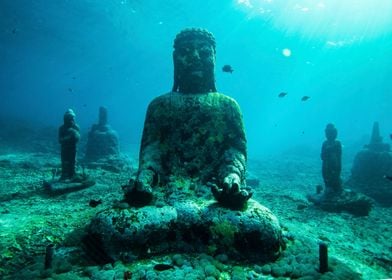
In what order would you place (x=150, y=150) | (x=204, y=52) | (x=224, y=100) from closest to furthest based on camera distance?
(x=150, y=150)
(x=224, y=100)
(x=204, y=52)

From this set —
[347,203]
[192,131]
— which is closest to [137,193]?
[192,131]

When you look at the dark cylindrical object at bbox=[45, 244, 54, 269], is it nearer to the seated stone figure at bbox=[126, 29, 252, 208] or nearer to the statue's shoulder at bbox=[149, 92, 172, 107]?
the seated stone figure at bbox=[126, 29, 252, 208]

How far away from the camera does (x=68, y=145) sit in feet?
37.6

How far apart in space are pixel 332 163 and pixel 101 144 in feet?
44.3

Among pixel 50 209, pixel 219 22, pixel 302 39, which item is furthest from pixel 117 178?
pixel 302 39

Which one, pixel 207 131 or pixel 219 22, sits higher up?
pixel 219 22

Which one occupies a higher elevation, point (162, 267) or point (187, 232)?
point (187, 232)

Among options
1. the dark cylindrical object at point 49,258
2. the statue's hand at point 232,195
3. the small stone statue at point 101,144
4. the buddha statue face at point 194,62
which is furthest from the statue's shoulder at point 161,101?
the small stone statue at point 101,144

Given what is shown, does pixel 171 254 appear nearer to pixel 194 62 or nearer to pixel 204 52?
pixel 194 62

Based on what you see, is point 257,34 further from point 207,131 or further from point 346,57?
point 207,131

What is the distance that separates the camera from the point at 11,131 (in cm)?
3005

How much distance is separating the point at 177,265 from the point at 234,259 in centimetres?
92

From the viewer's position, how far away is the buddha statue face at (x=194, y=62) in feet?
24.1

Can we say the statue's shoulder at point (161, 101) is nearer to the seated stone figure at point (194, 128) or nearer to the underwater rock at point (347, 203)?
the seated stone figure at point (194, 128)
